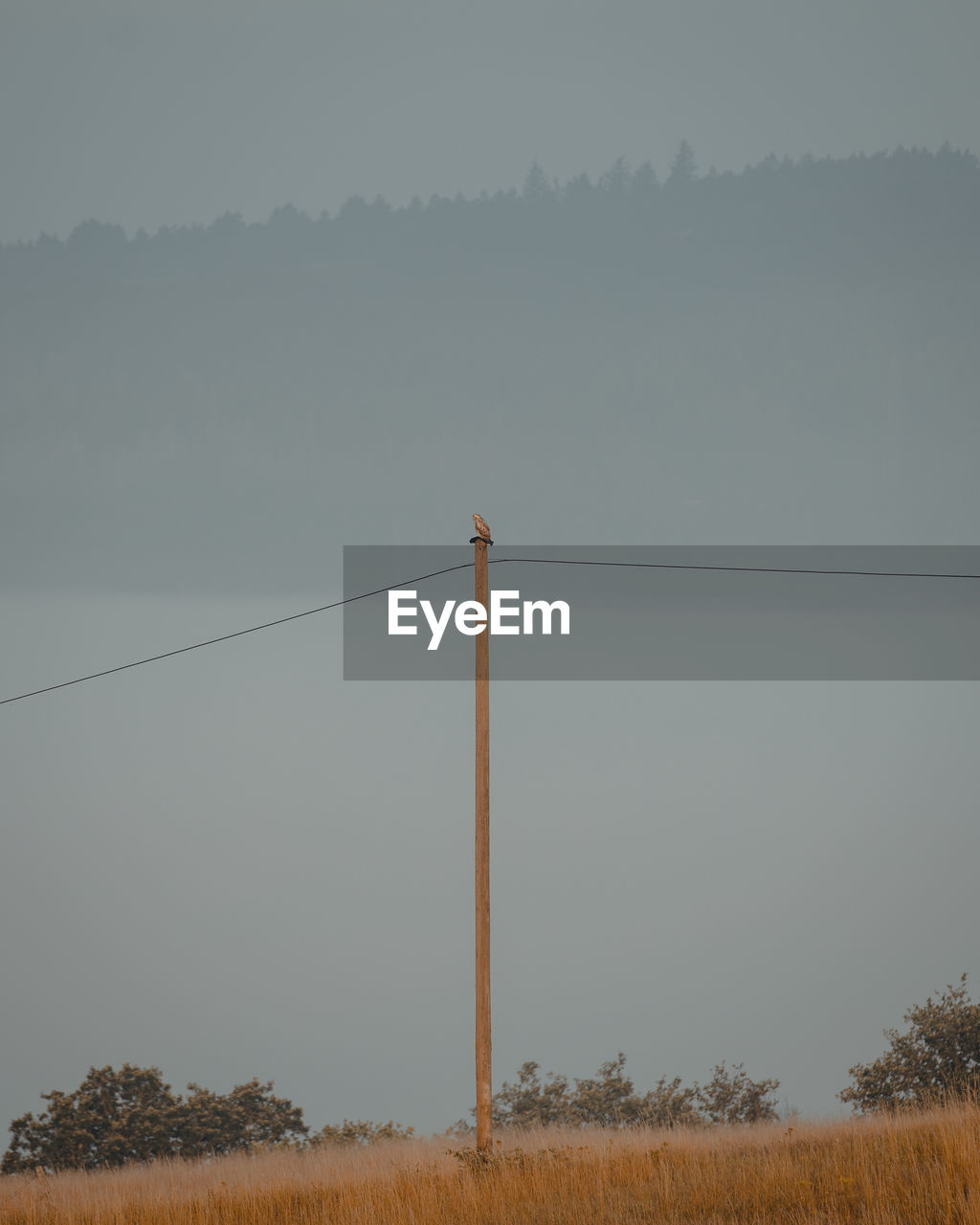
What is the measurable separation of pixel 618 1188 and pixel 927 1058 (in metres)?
14.7

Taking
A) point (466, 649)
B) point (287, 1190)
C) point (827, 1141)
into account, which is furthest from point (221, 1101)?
point (466, 649)

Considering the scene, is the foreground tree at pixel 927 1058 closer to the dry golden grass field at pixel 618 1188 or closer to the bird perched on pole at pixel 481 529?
the dry golden grass field at pixel 618 1188

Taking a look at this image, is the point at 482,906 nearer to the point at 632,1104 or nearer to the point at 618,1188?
the point at 618,1188

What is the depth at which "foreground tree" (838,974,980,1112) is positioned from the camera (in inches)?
926

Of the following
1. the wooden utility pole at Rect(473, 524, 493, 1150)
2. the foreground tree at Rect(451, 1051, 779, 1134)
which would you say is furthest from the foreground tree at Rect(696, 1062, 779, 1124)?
the wooden utility pole at Rect(473, 524, 493, 1150)

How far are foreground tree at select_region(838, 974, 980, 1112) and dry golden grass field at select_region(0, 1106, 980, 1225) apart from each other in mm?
8256

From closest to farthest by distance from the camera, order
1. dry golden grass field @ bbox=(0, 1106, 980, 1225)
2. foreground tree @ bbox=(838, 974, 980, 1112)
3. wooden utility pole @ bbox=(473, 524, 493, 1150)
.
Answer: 1. dry golden grass field @ bbox=(0, 1106, 980, 1225)
2. wooden utility pole @ bbox=(473, 524, 493, 1150)
3. foreground tree @ bbox=(838, 974, 980, 1112)

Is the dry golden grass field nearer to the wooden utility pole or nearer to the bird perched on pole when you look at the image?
the wooden utility pole

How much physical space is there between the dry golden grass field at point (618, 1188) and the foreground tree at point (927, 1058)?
8.26 meters

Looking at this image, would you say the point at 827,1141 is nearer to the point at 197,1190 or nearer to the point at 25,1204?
the point at 197,1190

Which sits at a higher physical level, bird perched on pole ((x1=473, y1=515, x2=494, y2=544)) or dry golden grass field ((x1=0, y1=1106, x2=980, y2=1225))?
bird perched on pole ((x1=473, y1=515, x2=494, y2=544))

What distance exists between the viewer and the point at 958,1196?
959 centimetres

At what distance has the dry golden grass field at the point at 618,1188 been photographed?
10367mm

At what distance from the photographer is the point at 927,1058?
78.4ft
